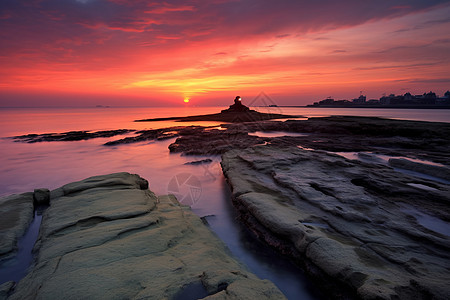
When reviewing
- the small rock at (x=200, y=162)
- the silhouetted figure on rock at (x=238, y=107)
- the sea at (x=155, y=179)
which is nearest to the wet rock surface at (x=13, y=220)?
the sea at (x=155, y=179)

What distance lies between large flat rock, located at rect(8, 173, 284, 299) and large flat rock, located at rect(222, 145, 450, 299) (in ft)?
3.60

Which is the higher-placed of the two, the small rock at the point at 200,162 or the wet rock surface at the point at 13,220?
the wet rock surface at the point at 13,220

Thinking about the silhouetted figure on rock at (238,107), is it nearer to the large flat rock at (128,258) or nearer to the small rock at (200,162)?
the small rock at (200,162)

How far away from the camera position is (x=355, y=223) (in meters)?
4.19

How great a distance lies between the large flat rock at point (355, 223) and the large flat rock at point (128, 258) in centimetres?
110

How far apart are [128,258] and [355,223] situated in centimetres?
422

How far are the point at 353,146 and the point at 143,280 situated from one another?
1555 centimetres

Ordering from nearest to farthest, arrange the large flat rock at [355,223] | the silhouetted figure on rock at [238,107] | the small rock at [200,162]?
1. the large flat rock at [355,223]
2. the small rock at [200,162]
3. the silhouetted figure on rock at [238,107]

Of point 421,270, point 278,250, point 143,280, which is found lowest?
point 278,250

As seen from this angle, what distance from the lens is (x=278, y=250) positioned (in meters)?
4.16

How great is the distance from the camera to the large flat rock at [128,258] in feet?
8.30

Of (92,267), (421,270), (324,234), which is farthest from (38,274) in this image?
(421,270)

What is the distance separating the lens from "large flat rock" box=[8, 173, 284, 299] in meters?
2.53

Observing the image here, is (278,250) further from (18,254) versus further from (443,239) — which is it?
(18,254)
